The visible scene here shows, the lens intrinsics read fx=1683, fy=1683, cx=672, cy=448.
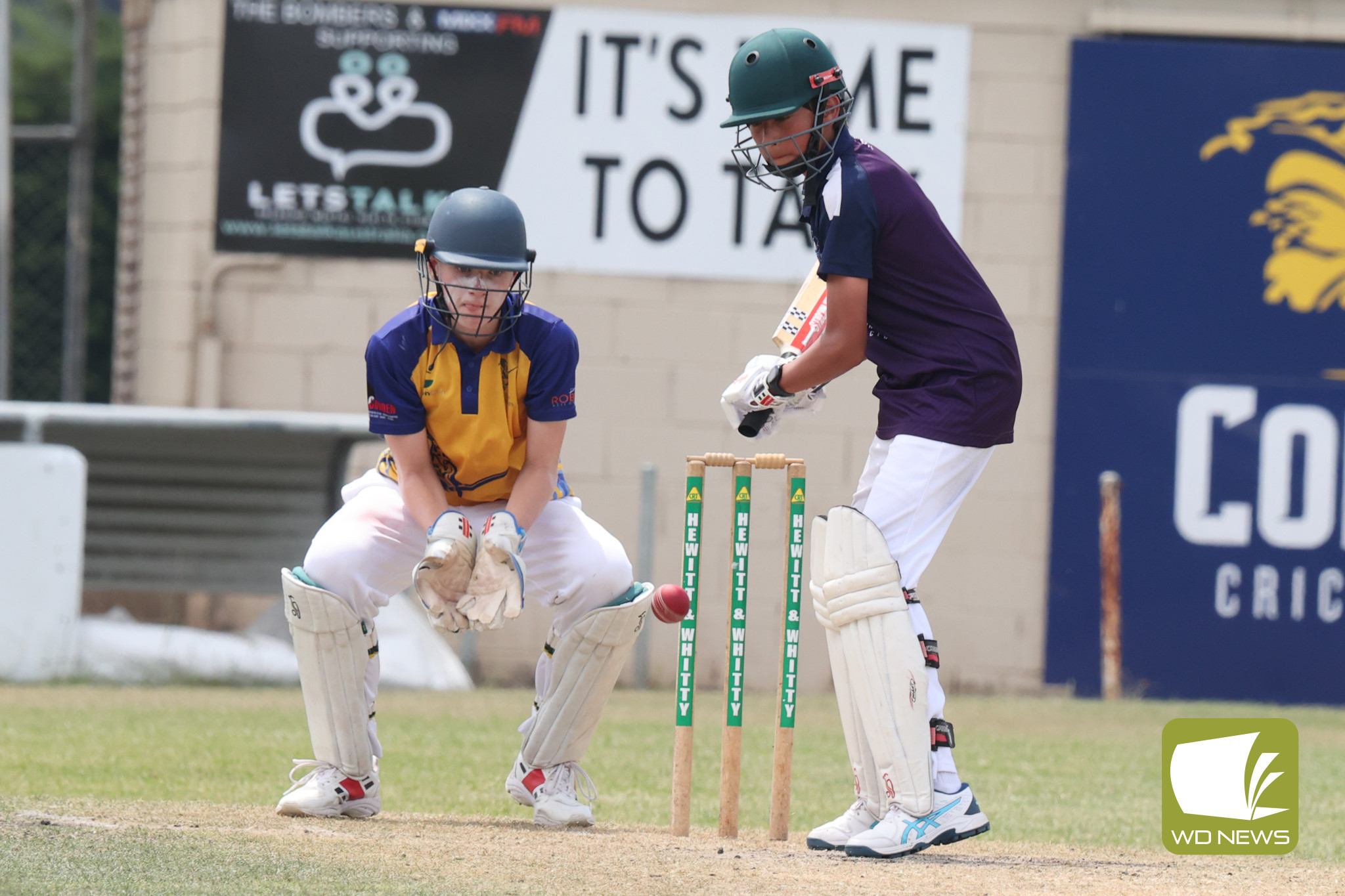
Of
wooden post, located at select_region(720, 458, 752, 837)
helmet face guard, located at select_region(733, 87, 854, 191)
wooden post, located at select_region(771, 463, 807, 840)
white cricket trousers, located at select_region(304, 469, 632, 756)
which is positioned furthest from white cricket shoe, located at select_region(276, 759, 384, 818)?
helmet face guard, located at select_region(733, 87, 854, 191)

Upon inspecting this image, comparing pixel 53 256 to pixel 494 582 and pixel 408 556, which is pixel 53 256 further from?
pixel 494 582

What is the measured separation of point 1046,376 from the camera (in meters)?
8.81

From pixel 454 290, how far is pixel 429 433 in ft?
1.17

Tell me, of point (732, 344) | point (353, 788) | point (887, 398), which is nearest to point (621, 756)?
point (353, 788)

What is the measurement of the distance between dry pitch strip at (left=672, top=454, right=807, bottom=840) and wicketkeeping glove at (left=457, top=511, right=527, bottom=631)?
40cm

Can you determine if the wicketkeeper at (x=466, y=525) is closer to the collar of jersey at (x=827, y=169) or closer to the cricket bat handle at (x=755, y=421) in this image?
the cricket bat handle at (x=755, y=421)

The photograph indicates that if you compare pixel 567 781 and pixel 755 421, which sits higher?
pixel 755 421

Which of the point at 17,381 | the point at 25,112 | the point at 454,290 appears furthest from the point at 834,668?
the point at 25,112

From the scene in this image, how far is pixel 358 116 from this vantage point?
8758 millimetres

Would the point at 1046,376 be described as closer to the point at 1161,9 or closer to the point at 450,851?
the point at 1161,9

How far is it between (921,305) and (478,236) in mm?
1042

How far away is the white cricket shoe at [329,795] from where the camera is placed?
4.03m

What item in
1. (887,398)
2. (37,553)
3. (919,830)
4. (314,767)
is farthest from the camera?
(37,553)

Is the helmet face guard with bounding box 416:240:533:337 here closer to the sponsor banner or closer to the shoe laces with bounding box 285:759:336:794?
the shoe laces with bounding box 285:759:336:794
